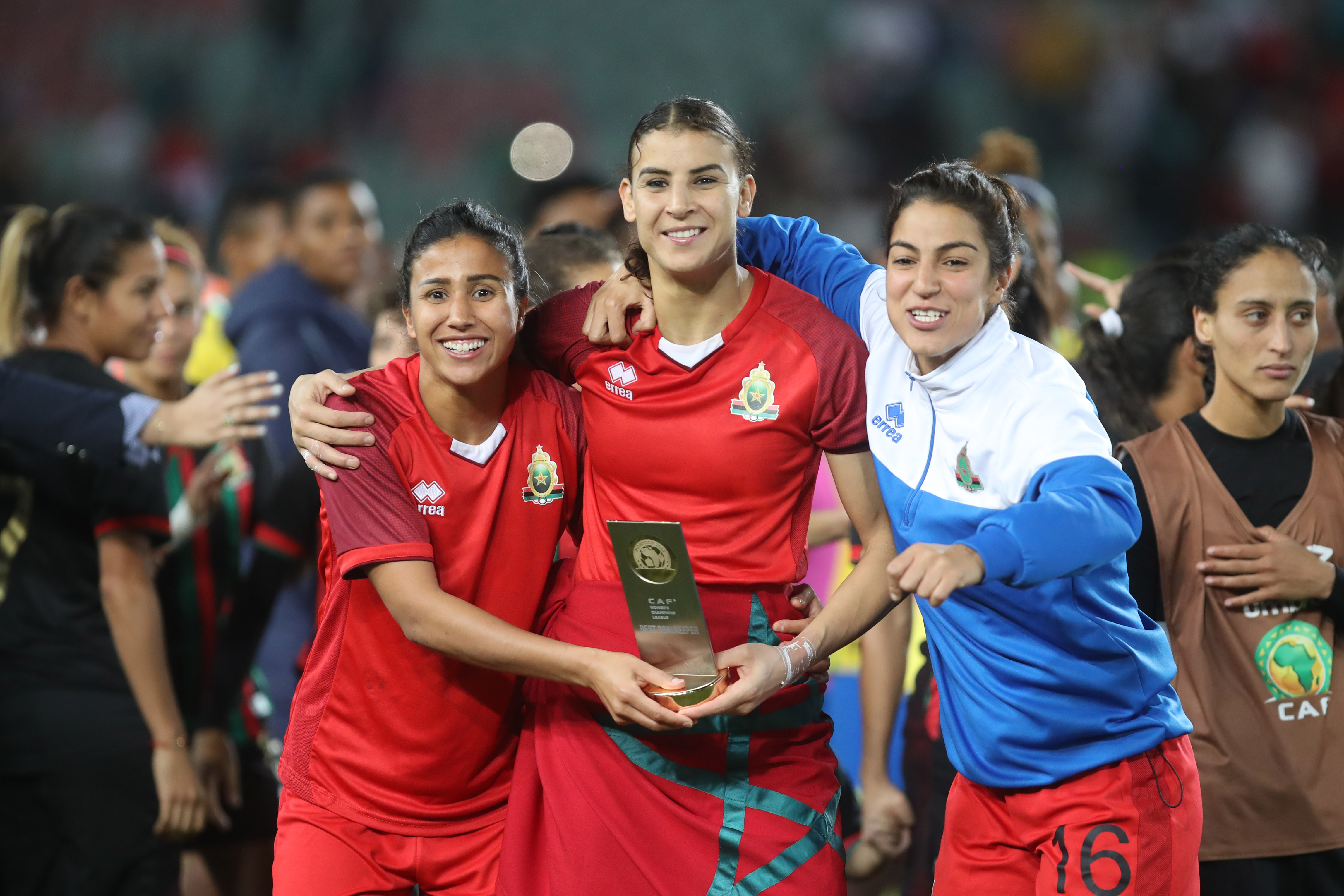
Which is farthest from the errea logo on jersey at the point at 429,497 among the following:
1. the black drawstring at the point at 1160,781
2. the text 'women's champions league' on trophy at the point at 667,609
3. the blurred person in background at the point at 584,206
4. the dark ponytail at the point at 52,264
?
the blurred person in background at the point at 584,206

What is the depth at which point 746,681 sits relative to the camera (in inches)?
93.5

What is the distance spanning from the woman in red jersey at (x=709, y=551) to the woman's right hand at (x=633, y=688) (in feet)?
0.45

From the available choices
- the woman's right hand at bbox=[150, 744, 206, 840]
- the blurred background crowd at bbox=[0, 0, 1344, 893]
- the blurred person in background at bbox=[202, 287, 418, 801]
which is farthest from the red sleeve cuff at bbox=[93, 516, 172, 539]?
the blurred background crowd at bbox=[0, 0, 1344, 893]

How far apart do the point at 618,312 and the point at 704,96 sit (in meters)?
9.09

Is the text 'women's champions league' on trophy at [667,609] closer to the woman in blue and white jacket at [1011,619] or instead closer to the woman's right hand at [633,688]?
the woman's right hand at [633,688]

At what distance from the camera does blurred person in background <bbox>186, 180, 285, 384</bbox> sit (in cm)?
661

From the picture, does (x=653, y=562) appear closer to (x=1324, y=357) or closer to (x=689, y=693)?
(x=689, y=693)

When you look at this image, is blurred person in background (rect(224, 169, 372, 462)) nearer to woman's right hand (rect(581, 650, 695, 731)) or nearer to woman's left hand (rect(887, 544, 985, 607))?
woman's right hand (rect(581, 650, 695, 731))

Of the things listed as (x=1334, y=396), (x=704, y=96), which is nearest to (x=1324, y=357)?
(x=1334, y=396)

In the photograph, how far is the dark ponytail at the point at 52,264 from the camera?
3732 millimetres

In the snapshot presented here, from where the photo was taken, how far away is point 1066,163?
10.6 meters

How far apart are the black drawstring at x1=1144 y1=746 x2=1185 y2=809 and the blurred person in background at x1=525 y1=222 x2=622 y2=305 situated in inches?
72.9

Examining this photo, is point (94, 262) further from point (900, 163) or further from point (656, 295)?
point (900, 163)

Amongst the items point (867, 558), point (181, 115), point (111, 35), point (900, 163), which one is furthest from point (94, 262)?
point (111, 35)
